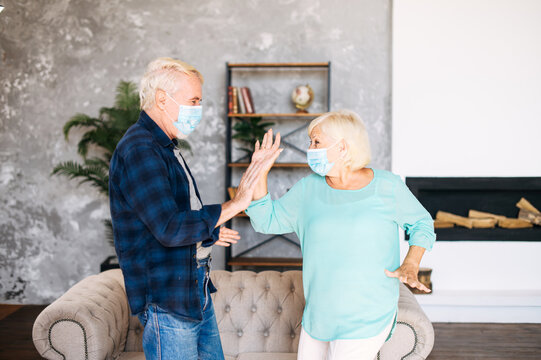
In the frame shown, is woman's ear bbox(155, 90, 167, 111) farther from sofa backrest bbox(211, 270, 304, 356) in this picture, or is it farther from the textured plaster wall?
the textured plaster wall

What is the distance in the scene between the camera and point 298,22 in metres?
4.14

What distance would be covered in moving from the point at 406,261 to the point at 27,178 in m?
3.81

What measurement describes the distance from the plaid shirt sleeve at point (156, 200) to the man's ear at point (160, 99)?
0.19 metres

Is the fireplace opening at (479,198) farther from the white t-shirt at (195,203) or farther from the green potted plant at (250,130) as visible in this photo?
the white t-shirt at (195,203)

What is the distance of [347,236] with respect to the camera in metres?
1.52

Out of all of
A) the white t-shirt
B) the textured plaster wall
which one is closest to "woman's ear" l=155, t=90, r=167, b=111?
the white t-shirt

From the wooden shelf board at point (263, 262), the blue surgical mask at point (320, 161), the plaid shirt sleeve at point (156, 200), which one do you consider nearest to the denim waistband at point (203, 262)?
the plaid shirt sleeve at point (156, 200)

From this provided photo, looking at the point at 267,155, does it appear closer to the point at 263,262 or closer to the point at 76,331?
the point at 76,331

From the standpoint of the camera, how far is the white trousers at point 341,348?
146 centimetres

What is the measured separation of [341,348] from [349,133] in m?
0.70

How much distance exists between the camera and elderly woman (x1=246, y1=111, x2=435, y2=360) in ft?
4.90

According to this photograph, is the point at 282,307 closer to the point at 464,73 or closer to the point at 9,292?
the point at 464,73

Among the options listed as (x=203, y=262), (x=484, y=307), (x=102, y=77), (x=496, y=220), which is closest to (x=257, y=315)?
(x=203, y=262)

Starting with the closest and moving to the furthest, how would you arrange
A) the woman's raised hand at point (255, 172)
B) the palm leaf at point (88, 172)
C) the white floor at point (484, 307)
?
the woman's raised hand at point (255, 172) < the white floor at point (484, 307) < the palm leaf at point (88, 172)
